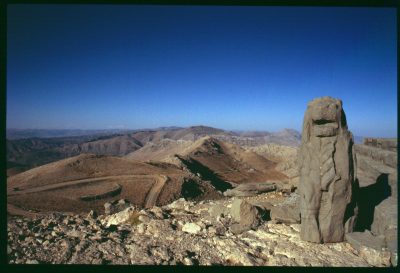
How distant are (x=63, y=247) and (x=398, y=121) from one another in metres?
7.82

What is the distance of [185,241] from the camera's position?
753cm

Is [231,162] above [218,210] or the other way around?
A: the other way around

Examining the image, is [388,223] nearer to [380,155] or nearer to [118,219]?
[380,155]

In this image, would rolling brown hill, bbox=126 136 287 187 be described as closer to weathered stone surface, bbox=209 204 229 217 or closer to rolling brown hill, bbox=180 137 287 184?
rolling brown hill, bbox=180 137 287 184

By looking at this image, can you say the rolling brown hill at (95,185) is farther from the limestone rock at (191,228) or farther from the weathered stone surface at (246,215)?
the weathered stone surface at (246,215)

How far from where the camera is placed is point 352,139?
698cm

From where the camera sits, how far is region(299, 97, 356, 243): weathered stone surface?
22.6 ft

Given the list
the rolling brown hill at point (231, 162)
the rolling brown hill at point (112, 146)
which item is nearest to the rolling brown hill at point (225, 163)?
the rolling brown hill at point (231, 162)

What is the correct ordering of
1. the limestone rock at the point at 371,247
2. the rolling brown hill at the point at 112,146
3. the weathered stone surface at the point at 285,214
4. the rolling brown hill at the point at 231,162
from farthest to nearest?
the rolling brown hill at the point at 112,146 → the rolling brown hill at the point at 231,162 → the weathered stone surface at the point at 285,214 → the limestone rock at the point at 371,247

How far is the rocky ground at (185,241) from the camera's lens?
6.64m

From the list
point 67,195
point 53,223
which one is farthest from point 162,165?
point 53,223

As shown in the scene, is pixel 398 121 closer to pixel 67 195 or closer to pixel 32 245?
pixel 32 245

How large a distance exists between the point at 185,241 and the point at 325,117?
431 cm

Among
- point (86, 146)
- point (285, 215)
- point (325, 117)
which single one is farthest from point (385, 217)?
point (86, 146)
